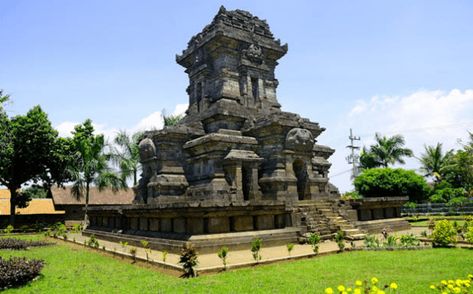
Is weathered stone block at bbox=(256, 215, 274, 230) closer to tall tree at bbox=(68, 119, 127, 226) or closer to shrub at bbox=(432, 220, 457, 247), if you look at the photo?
shrub at bbox=(432, 220, 457, 247)

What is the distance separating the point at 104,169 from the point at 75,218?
738 cm

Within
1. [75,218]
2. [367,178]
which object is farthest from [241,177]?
[75,218]

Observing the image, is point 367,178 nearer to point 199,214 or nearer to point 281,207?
point 281,207

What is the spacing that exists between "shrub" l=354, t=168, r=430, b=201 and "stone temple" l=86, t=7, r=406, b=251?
9889mm

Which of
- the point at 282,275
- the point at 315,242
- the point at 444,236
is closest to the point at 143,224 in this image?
the point at 315,242

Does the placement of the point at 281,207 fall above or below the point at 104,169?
below

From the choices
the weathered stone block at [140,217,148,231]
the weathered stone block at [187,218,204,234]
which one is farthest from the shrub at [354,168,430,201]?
the weathered stone block at [187,218,204,234]

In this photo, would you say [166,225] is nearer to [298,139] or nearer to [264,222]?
[264,222]

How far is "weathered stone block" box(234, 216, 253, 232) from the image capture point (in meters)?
14.9

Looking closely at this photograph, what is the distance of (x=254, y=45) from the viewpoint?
2402 centimetres

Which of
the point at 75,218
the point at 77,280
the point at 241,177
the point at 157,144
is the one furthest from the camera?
the point at 75,218

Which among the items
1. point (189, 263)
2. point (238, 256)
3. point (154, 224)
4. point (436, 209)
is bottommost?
point (436, 209)

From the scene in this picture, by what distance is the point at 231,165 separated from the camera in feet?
62.7

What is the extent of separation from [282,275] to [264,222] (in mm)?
6368
